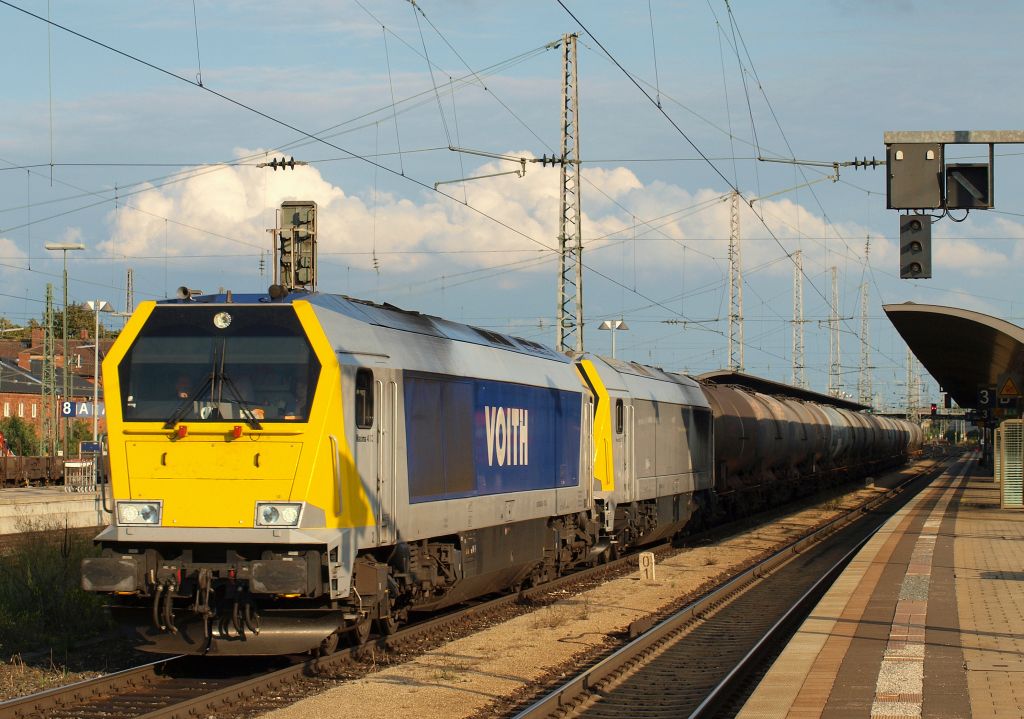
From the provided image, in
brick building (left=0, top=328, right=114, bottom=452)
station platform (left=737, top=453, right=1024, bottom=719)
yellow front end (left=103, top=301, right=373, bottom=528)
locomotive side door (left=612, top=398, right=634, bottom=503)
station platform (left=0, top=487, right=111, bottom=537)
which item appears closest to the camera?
station platform (left=737, top=453, right=1024, bottom=719)

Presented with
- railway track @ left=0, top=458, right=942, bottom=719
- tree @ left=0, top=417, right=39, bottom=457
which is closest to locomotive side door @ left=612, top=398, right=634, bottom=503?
railway track @ left=0, top=458, right=942, bottom=719

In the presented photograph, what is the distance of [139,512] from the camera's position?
1123 cm

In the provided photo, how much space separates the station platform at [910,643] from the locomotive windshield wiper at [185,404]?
18.1 feet

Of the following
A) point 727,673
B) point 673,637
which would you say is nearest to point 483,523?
point 673,637

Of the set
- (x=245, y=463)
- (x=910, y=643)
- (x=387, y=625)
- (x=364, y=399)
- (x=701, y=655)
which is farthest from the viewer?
(x=701, y=655)

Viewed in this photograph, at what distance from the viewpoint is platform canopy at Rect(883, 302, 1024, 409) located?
1069 inches

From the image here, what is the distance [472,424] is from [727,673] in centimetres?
421

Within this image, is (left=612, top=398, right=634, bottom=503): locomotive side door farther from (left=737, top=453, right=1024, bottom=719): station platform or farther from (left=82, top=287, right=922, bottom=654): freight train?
(left=82, top=287, right=922, bottom=654): freight train

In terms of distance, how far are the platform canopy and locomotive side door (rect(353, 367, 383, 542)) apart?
60.2 ft

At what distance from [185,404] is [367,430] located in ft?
5.56

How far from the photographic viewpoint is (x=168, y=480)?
11.2m

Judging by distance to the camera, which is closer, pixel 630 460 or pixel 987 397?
pixel 630 460

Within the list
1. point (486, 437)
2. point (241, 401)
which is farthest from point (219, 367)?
point (486, 437)

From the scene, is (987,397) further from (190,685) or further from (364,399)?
(190,685)
